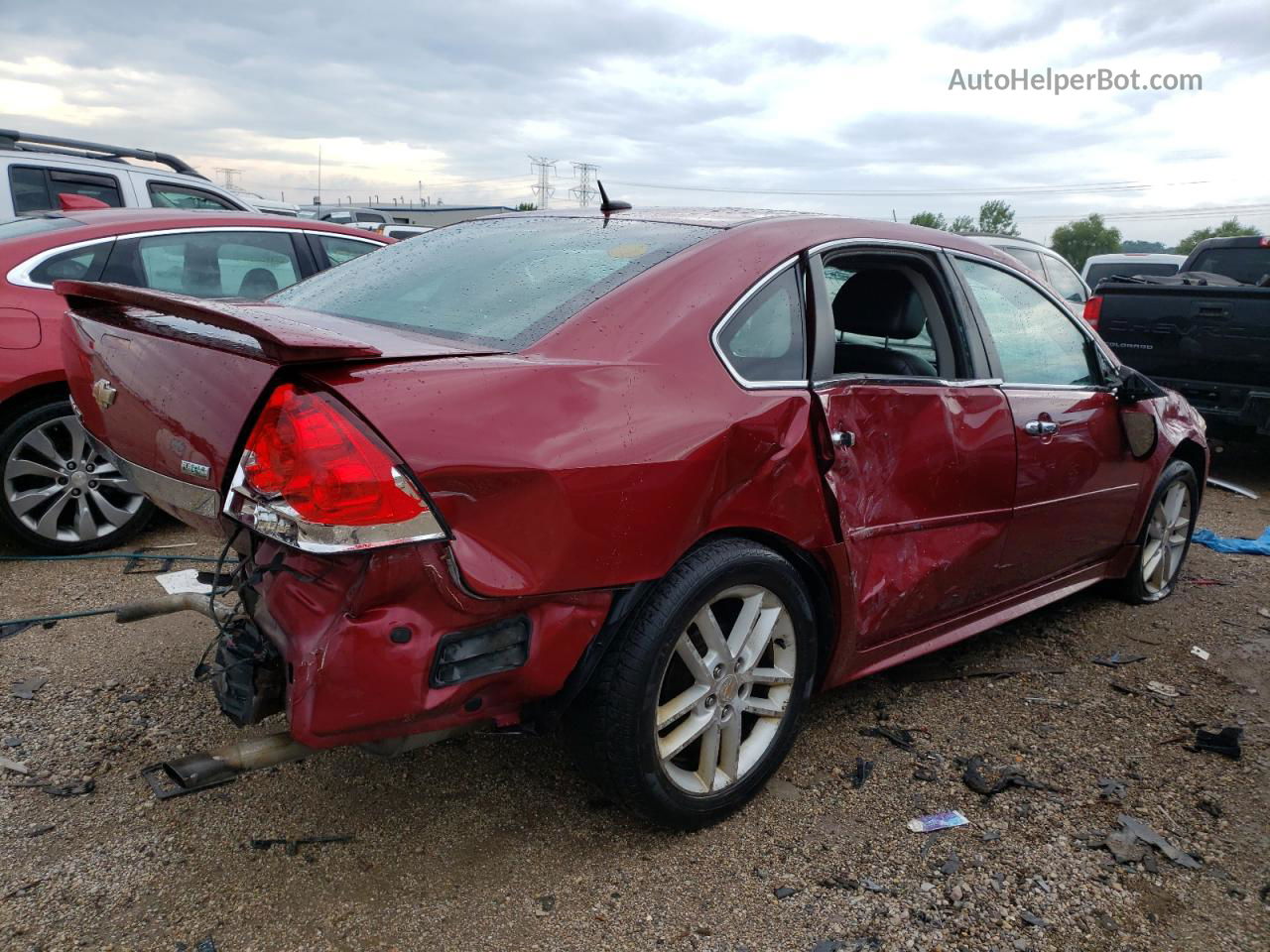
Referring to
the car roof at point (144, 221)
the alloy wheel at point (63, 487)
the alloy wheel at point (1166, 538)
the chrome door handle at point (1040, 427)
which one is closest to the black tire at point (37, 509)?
the alloy wheel at point (63, 487)

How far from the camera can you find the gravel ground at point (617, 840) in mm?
2217

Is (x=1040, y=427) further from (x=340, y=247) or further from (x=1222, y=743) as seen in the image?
(x=340, y=247)

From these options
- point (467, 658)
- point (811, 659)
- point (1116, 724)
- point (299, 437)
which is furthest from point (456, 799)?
point (1116, 724)

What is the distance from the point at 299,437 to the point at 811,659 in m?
1.55

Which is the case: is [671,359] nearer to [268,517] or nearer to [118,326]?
[268,517]

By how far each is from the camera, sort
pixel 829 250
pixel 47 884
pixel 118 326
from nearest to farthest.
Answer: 1. pixel 47 884
2. pixel 118 326
3. pixel 829 250

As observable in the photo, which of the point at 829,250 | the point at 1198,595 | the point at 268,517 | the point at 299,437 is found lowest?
the point at 1198,595

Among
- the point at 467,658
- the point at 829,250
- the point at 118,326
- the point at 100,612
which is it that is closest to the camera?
the point at 467,658

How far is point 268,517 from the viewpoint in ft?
6.34

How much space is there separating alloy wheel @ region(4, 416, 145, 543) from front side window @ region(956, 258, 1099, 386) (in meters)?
3.67

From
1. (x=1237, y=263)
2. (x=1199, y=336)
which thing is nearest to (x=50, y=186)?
(x=1199, y=336)

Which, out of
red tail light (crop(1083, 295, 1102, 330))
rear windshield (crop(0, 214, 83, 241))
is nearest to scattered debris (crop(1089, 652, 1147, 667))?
red tail light (crop(1083, 295, 1102, 330))

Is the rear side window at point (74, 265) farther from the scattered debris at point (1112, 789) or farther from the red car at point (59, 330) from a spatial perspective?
the scattered debris at point (1112, 789)

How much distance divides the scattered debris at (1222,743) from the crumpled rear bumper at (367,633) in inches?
97.1
